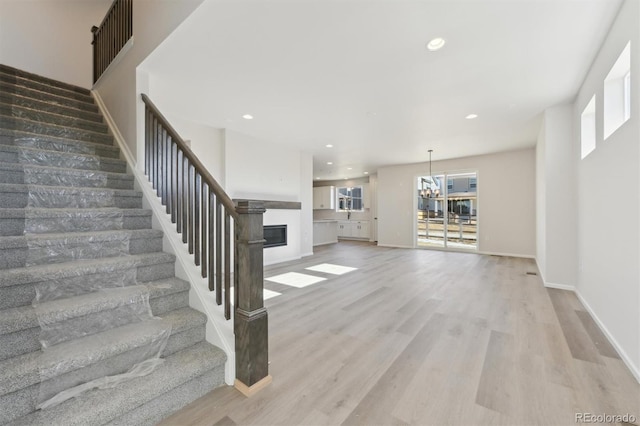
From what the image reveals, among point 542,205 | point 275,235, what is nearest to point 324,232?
point 275,235

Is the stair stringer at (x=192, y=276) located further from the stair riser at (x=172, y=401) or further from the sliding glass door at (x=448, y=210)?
the sliding glass door at (x=448, y=210)

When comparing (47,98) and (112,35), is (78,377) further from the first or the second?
(112,35)

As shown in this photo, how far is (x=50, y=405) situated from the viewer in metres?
1.28

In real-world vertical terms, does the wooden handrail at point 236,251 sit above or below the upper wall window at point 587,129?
below

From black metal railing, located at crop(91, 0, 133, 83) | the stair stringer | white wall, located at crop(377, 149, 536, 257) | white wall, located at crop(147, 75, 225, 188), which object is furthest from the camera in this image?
white wall, located at crop(377, 149, 536, 257)

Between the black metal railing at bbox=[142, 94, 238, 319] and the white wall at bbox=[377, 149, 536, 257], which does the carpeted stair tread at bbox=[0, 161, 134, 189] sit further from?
the white wall at bbox=[377, 149, 536, 257]

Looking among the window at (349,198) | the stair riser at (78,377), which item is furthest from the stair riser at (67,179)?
the window at (349,198)

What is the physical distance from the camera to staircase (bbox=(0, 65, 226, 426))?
1328 millimetres

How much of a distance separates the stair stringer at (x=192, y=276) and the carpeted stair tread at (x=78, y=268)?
12cm

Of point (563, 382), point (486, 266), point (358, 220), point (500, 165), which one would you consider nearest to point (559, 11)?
point (563, 382)

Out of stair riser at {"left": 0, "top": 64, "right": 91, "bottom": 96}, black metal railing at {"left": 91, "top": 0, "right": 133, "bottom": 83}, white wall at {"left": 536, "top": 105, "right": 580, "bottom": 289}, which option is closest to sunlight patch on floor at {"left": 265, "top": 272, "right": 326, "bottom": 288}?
white wall at {"left": 536, "top": 105, "right": 580, "bottom": 289}

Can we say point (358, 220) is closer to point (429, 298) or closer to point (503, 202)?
point (503, 202)

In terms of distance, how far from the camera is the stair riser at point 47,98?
127 inches

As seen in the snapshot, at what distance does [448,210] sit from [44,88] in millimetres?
9104
